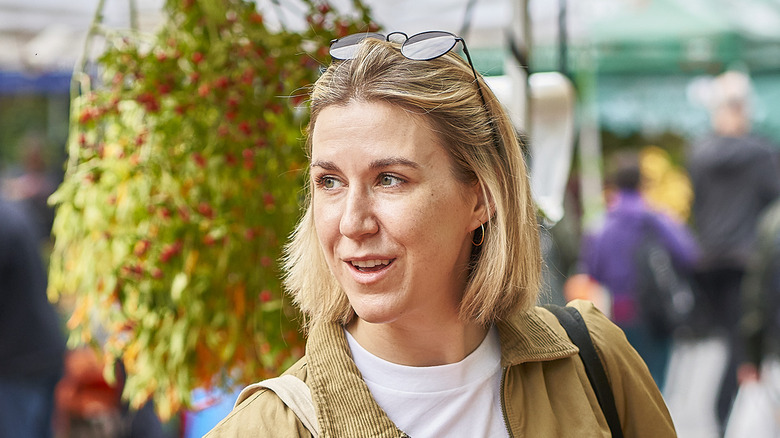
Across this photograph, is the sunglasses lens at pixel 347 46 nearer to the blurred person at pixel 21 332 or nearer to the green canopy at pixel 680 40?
the blurred person at pixel 21 332

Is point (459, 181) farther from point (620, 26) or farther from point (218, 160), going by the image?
point (620, 26)

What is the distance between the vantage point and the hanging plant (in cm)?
196

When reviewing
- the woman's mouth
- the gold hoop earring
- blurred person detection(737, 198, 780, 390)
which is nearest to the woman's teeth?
the woman's mouth

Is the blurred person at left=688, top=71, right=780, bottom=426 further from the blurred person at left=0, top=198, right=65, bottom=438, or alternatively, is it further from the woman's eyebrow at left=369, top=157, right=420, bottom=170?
the woman's eyebrow at left=369, top=157, right=420, bottom=170

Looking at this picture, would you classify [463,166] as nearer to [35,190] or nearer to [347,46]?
[347,46]

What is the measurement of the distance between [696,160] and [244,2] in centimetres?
399

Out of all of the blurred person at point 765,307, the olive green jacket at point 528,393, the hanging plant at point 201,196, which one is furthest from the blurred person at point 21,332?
the blurred person at point 765,307

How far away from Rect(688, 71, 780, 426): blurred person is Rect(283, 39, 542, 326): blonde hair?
3855 mm

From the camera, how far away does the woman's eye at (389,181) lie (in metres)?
1.40

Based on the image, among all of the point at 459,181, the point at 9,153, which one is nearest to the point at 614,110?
the point at 459,181

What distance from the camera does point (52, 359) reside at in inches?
140

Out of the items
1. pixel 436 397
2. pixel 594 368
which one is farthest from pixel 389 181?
pixel 594 368

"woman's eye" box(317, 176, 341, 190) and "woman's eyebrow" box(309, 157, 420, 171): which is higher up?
"woman's eyebrow" box(309, 157, 420, 171)

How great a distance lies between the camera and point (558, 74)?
2434 mm
